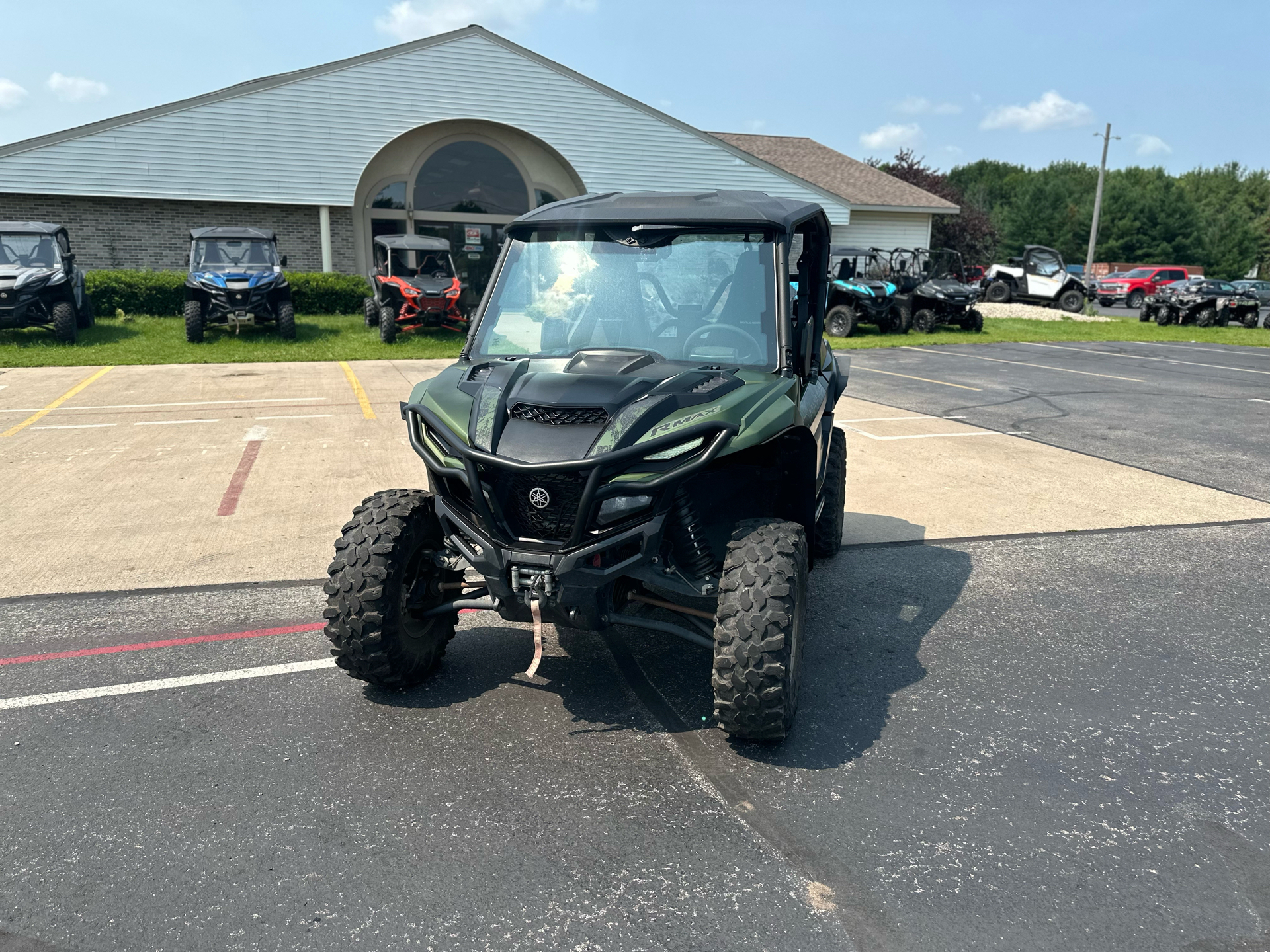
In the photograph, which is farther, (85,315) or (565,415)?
(85,315)

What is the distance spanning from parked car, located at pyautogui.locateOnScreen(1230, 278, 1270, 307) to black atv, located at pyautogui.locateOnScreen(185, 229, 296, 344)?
3059 cm

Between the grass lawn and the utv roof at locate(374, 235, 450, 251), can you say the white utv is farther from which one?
the utv roof at locate(374, 235, 450, 251)

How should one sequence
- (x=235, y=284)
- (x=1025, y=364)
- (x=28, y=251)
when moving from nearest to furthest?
1. (x=28, y=251)
2. (x=235, y=284)
3. (x=1025, y=364)

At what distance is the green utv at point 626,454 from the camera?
135 inches

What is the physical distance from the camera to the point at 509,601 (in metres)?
3.59

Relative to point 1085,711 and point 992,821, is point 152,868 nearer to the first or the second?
point 992,821

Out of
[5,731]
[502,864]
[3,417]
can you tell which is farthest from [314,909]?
[3,417]

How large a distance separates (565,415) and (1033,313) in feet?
101

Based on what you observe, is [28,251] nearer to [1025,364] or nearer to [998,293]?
[1025,364]

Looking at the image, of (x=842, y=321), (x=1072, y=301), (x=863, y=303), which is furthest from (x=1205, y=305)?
(x=842, y=321)

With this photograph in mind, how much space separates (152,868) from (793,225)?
11.6ft

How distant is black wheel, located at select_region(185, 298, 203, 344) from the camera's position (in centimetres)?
1814

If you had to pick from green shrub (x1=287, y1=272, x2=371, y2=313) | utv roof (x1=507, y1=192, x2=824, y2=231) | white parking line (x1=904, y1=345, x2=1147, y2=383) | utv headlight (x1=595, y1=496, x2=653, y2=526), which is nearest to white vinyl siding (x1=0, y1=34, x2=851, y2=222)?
green shrub (x1=287, y1=272, x2=371, y2=313)

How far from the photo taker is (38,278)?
16.8 metres
